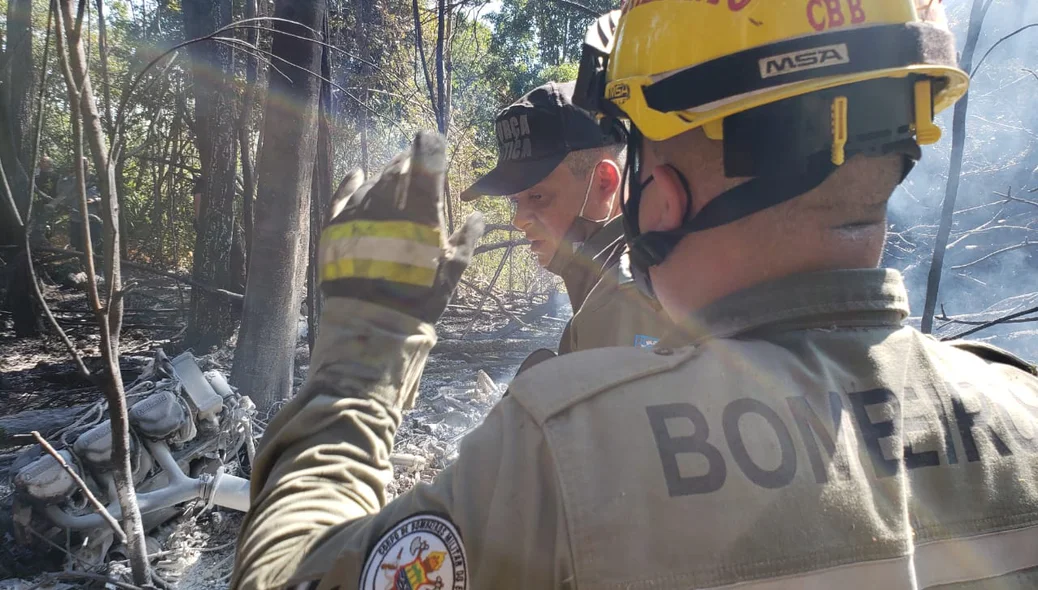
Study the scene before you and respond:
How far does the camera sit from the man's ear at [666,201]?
1163 millimetres

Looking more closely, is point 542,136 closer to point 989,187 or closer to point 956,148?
point 956,148

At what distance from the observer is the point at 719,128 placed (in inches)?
44.3

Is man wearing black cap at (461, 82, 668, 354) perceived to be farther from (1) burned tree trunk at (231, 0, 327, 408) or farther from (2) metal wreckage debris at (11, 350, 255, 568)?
(1) burned tree trunk at (231, 0, 327, 408)

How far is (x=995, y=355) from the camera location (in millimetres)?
1222

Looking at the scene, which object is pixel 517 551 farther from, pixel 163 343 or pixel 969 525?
pixel 163 343

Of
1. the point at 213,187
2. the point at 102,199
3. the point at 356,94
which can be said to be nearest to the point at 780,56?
the point at 102,199

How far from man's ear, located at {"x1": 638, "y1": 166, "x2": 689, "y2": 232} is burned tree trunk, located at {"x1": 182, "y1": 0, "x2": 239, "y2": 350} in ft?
23.5

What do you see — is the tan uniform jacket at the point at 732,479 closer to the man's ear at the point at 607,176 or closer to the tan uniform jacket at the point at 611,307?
the tan uniform jacket at the point at 611,307

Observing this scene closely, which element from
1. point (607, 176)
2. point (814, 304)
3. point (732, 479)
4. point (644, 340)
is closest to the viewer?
point (732, 479)

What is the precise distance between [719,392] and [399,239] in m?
0.68

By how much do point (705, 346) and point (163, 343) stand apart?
8174 millimetres

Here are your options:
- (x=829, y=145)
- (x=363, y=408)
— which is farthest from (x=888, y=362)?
(x=363, y=408)

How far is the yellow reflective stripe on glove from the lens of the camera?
4.05 feet

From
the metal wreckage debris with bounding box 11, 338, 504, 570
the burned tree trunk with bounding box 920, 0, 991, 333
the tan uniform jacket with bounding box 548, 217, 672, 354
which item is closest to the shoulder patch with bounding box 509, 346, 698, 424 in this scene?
the tan uniform jacket with bounding box 548, 217, 672, 354
